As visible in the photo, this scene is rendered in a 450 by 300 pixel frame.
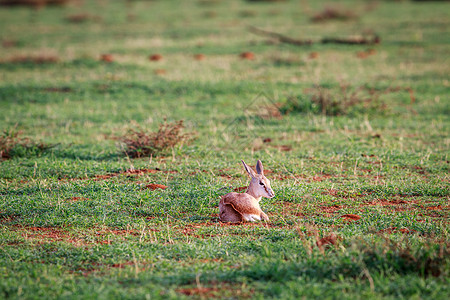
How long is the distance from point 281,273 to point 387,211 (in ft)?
7.84

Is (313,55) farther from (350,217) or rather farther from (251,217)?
(251,217)

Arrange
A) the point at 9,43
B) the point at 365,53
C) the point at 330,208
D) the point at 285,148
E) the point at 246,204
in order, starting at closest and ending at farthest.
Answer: the point at 246,204 → the point at 330,208 → the point at 285,148 → the point at 365,53 → the point at 9,43

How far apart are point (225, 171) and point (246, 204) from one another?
2.25 meters

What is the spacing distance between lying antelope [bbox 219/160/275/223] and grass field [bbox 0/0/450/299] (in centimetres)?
20

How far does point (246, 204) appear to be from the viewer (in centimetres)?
629

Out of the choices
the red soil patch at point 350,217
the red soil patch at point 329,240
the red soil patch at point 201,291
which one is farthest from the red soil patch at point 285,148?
the red soil patch at point 201,291

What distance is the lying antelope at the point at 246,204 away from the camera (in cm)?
627

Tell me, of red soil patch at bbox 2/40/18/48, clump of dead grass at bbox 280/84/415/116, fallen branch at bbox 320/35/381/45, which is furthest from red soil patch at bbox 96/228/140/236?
red soil patch at bbox 2/40/18/48

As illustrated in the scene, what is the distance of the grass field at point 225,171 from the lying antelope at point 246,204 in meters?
0.20

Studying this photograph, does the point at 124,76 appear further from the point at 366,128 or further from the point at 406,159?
the point at 406,159

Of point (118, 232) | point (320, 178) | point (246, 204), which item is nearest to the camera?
point (118, 232)

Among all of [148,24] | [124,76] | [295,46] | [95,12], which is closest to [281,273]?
[124,76]

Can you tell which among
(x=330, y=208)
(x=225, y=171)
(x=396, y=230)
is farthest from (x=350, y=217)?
(x=225, y=171)

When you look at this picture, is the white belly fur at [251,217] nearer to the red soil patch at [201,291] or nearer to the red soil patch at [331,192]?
the red soil patch at [331,192]
